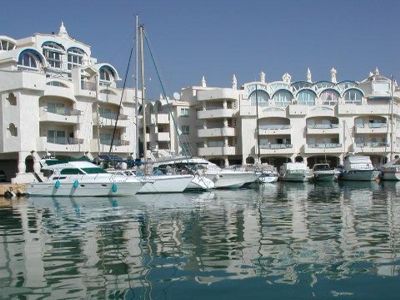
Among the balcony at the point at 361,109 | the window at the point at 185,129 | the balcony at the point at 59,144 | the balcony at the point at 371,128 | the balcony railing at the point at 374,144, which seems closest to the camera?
the balcony at the point at 59,144

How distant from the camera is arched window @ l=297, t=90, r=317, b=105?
7612 centimetres

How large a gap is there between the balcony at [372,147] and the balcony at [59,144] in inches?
1538

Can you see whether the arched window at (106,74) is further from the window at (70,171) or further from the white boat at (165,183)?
the white boat at (165,183)

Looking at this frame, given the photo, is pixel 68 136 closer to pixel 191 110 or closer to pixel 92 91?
pixel 92 91

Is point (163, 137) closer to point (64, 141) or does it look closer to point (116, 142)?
point (116, 142)

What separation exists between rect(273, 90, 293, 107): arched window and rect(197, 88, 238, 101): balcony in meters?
6.82

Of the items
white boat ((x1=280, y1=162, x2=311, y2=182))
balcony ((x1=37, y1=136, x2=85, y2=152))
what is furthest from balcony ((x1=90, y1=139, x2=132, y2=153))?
white boat ((x1=280, y1=162, x2=311, y2=182))

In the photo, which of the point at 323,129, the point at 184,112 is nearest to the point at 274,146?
the point at 323,129

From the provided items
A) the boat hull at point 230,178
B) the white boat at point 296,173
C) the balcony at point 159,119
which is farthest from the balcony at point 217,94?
the boat hull at point 230,178

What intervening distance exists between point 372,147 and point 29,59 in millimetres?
47490

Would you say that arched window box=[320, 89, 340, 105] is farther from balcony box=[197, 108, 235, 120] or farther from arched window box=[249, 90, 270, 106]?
balcony box=[197, 108, 235, 120]

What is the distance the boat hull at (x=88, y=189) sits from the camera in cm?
3897

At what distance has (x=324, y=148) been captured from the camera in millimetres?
72125

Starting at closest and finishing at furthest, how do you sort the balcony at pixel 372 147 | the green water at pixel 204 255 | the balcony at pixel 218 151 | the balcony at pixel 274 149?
the green water at pixel 204 255
the balcony at pixel 274 149
the balcony at pixel 218 151
the balcony at pixel 372 147
